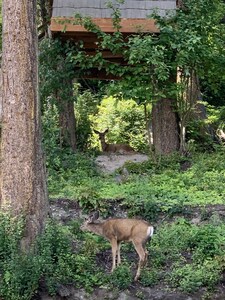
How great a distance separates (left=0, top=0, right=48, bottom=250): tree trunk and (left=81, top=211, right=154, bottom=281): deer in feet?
2.95

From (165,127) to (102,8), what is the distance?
3.32m

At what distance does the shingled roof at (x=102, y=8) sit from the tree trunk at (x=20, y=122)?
21.1 ft

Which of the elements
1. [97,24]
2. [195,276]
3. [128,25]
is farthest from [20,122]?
[128,25]

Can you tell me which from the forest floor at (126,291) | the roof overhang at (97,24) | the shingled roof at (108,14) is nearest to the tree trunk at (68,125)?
the roof overhang at (97,24)

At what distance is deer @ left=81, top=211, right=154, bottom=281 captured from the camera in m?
10.3

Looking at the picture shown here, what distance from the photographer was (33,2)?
10.6m

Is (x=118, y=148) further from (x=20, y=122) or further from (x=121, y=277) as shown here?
(x=121, y=277)

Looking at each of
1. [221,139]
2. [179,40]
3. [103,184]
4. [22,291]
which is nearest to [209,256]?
[22,291]

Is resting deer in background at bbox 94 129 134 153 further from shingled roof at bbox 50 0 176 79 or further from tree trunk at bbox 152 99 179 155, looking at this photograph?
shingled roof at bbox 50 0 176 79

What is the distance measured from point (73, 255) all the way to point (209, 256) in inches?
82.1

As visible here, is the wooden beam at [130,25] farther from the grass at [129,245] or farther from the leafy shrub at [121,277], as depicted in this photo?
the leafy shrub at [121,277]

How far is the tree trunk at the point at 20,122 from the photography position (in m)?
10.4

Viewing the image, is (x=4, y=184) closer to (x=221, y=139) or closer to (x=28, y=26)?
(x=28, y=26)

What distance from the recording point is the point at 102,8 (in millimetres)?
16938
